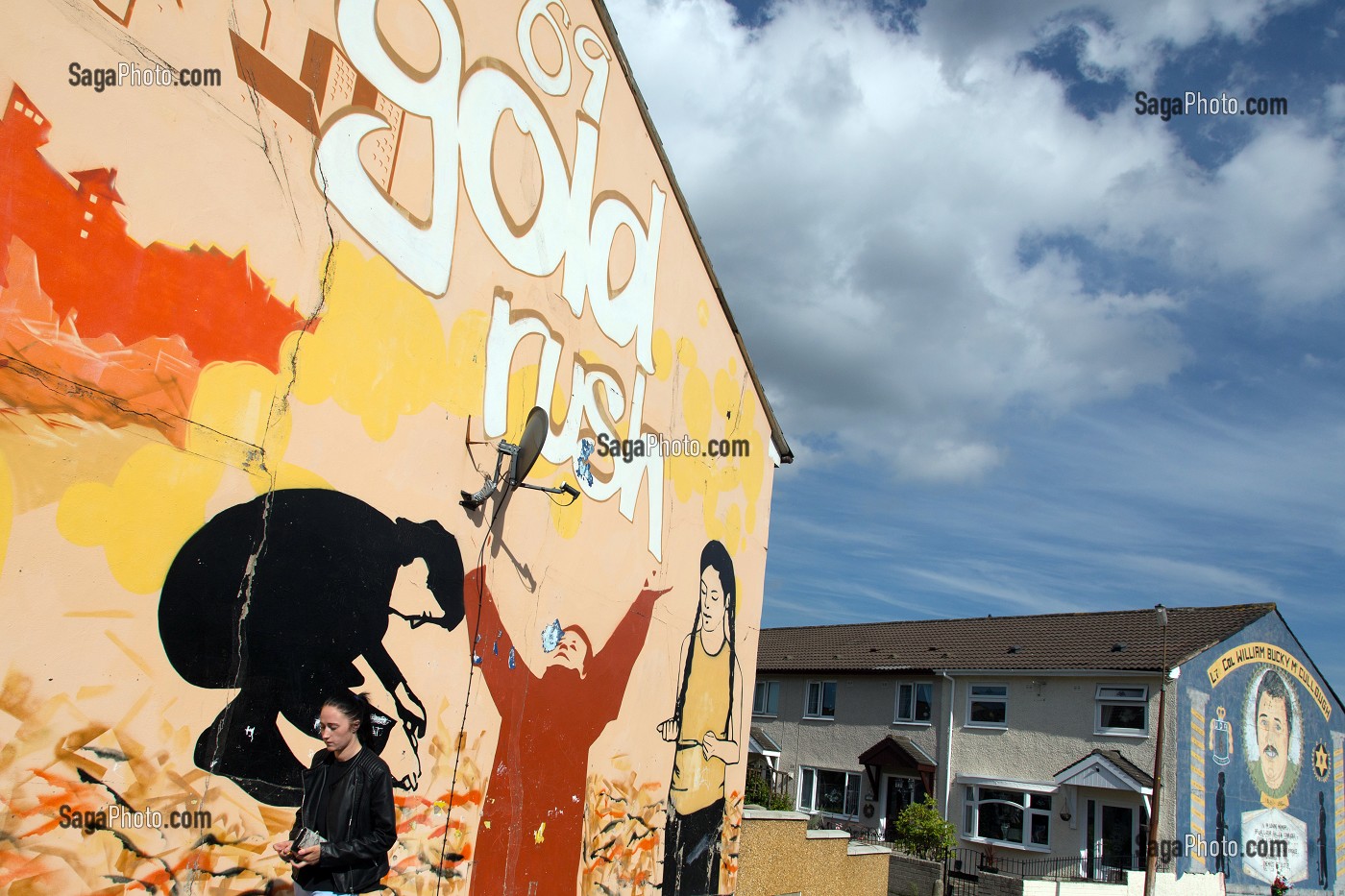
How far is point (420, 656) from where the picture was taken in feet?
21.9

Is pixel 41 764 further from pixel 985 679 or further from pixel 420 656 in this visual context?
pixel 985 679

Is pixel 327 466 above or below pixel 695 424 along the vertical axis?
below

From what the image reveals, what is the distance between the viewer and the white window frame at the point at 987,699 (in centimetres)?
2792

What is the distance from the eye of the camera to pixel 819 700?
33.7 metres

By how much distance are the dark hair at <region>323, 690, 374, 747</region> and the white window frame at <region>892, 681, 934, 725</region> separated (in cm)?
2638

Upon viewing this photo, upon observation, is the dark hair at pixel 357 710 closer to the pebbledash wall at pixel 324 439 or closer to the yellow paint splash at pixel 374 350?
the pebbledash wall at pixel 324 439

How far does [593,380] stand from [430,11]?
343cm

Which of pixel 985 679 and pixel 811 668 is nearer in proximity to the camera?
pixel 985 679

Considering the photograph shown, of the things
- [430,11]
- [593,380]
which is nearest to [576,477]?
[593,380]

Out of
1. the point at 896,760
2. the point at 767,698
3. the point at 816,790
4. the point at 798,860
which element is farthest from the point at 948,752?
the point at 798,860

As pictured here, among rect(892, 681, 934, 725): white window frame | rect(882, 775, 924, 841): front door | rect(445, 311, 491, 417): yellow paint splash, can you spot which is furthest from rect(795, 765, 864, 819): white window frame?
rect(445, 311, 491, 417): yellow paint splash

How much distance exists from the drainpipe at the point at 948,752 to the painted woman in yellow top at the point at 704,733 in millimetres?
19172

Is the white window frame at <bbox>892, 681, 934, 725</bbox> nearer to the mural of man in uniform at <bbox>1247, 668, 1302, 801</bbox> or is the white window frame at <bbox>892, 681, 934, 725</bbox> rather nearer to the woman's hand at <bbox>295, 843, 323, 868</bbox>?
the mural of man in uniform at <bbox>1247, 668, 1302, 801</bbox>

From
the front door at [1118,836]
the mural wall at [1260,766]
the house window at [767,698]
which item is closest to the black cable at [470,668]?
the front door at [1118,836]
